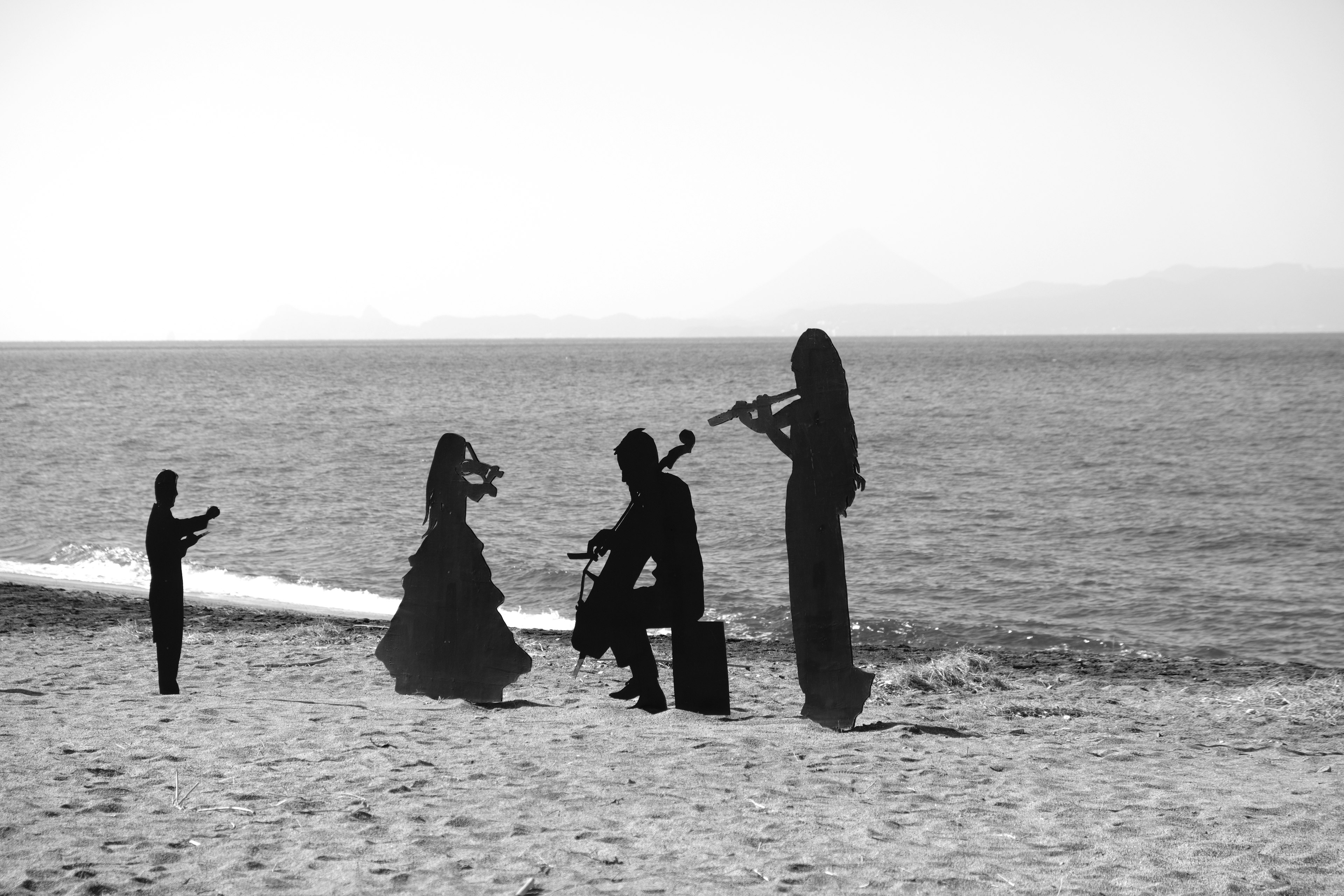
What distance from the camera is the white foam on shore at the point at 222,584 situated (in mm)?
17797

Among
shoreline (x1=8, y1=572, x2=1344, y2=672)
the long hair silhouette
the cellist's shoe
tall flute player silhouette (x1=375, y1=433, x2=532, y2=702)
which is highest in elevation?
the long hair silhouette

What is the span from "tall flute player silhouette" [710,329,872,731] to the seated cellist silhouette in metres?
0.79

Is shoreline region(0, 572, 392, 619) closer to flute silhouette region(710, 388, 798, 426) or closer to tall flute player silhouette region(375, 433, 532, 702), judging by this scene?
tall flute player silhouette region(375, 433, 532, 702)

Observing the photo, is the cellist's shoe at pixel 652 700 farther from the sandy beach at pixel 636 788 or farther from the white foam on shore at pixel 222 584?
the white foam on shore at pixel 222 584

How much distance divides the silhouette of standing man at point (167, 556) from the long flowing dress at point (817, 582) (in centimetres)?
487

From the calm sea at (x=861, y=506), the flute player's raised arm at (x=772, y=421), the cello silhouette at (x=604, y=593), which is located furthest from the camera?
the calm sea at (x=861, y=506)

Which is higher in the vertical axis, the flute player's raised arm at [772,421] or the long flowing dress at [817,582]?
the flute player's raised arm at [772,421]

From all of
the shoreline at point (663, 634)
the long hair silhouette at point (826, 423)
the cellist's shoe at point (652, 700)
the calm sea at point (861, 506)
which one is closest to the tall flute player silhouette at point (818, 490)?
the long hair silhouette at point (826, 423)

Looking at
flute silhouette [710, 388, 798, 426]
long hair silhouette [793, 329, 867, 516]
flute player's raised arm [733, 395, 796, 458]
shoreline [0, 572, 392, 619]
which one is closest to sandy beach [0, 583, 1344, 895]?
long hair silhouette [793, 329, 867, 516]

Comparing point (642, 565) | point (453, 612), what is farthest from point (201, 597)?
point (642, 565)

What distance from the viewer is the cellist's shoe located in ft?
32.4

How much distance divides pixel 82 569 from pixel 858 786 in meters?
18.3

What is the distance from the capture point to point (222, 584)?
19.9m

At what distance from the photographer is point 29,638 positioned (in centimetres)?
1289
